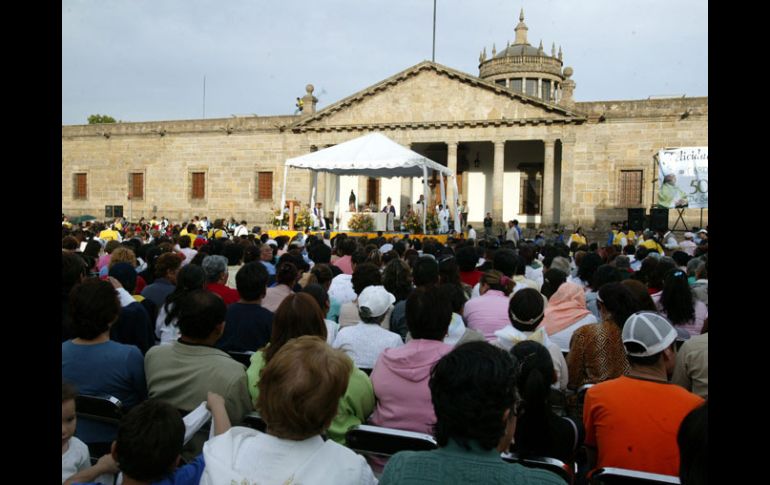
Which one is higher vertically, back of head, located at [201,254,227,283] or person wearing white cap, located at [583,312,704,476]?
back of head, located at [201,254,227,283]

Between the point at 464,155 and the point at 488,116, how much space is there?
147 inches

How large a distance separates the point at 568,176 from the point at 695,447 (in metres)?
26.1

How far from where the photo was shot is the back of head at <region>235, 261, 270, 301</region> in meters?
4.71

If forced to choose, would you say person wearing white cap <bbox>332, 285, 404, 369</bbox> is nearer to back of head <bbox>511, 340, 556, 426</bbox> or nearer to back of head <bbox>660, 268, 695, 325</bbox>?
back of head <bbox>511, 340, 556, 426</bbox>

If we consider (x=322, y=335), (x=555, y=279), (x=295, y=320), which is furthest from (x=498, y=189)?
(x=295, y=320)

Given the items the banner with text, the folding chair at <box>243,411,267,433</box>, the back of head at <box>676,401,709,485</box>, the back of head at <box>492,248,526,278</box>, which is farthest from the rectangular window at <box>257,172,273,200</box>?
the back of head at <box>676,401,709,485</box>

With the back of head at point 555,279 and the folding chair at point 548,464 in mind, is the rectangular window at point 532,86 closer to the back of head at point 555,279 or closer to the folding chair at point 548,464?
the back of head at point 555,279

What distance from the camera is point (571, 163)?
2658 cm

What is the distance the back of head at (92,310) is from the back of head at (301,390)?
5.28ft

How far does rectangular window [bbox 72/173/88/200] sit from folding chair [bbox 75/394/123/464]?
37537mm

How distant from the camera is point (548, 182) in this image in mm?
26906

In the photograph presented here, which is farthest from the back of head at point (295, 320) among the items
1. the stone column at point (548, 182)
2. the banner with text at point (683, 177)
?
the stone column at point (548, 182)

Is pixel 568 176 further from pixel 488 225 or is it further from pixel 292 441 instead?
pixel 292 441
